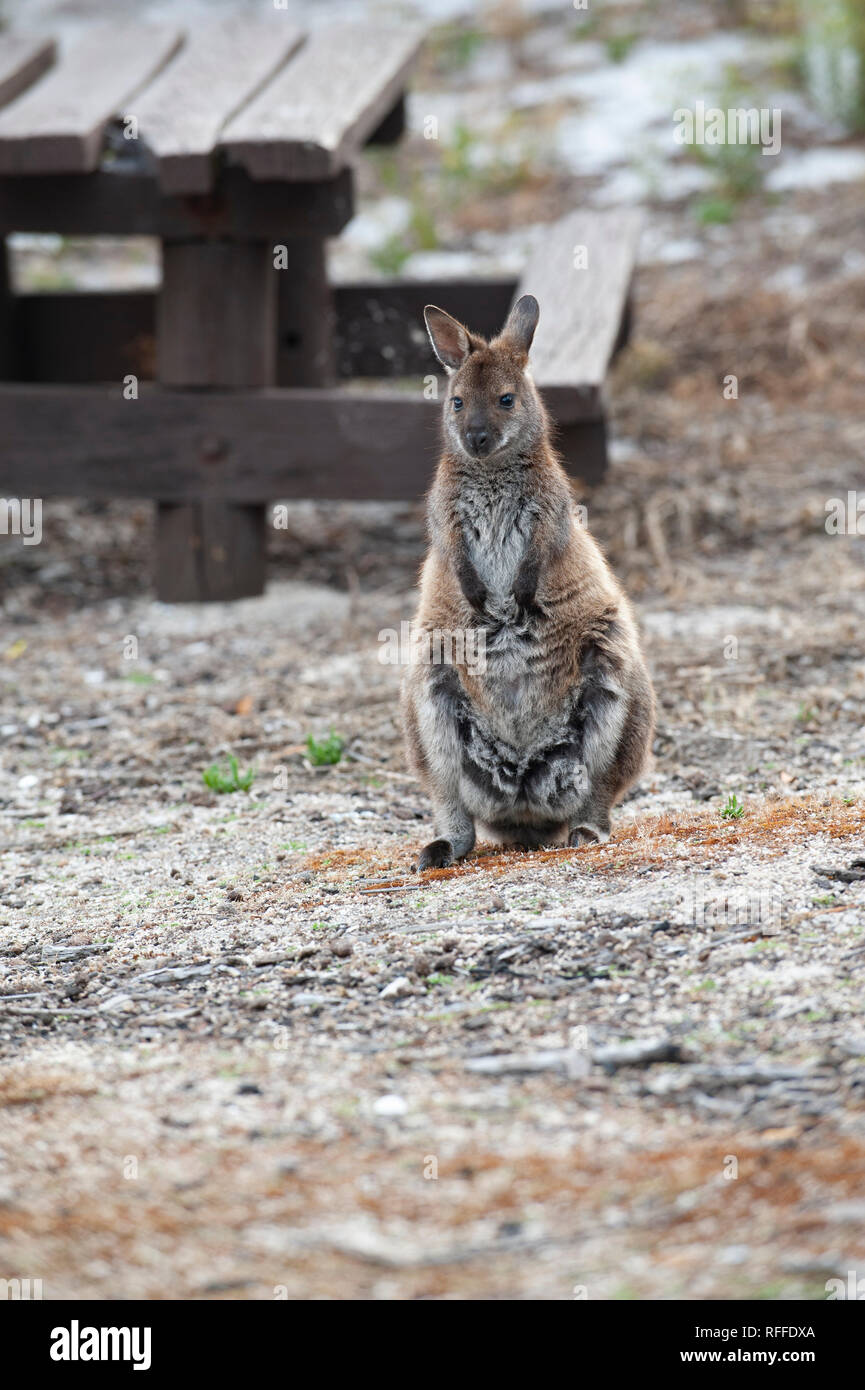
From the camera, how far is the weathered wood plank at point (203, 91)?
684cm

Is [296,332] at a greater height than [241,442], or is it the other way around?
[296,332]

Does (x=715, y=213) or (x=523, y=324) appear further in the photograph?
(x=715, y=213)

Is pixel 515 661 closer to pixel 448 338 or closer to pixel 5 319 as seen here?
pixel 448 338

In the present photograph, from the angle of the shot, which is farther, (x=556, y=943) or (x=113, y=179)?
(x=113, y=179)

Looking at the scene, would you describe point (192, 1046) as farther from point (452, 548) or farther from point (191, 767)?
point (191, 767)

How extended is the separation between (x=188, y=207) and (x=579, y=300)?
1.96 m

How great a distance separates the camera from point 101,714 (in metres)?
6.50

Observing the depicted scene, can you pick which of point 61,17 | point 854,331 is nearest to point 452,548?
point 854,331

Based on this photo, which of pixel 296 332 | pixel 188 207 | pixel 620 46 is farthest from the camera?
pixel 620 46

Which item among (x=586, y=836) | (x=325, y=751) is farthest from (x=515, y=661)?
(x=325, y=751)

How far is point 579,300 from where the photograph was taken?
7.95m

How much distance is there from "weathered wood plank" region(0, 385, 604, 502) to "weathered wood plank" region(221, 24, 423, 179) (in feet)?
3.74

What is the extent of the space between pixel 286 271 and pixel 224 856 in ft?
14.6

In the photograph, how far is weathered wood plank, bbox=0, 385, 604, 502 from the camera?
7477mm
